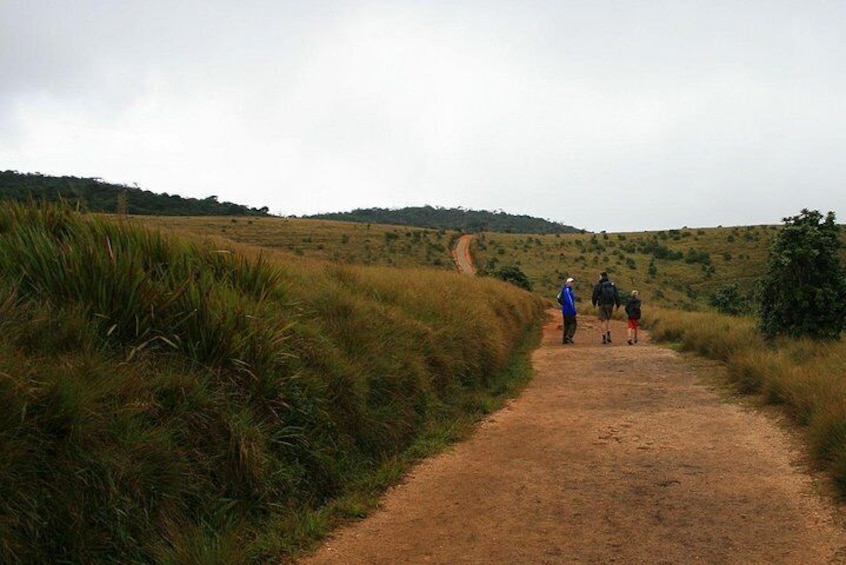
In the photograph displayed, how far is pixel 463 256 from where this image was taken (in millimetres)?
56625

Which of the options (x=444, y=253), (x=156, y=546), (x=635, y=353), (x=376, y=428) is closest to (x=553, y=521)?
(x=376, y=428)

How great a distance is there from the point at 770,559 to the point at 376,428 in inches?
139

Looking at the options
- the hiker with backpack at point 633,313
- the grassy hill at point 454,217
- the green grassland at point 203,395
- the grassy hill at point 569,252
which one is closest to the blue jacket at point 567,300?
the hiker with backpack at point 633,313

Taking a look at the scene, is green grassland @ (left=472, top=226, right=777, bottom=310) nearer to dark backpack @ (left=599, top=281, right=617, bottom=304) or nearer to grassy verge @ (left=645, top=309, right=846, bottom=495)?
dark backpack @ (left=599, top=281, right=617, bottom=304)

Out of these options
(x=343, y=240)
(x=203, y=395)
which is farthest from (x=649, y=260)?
(x=203, y=395)

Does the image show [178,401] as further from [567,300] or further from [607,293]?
[607,293]

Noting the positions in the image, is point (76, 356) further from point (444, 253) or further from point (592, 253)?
point (592, 253)

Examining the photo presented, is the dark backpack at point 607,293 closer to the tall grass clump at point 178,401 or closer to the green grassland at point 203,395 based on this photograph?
the green grassland at point 203,395

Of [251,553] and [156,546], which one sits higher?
[156,546]

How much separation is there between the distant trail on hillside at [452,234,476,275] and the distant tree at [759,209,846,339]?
2983cm

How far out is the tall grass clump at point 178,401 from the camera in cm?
348

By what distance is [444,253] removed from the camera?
56.6m

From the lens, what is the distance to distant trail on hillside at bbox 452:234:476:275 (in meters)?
47.8

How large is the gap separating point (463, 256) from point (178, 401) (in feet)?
172
